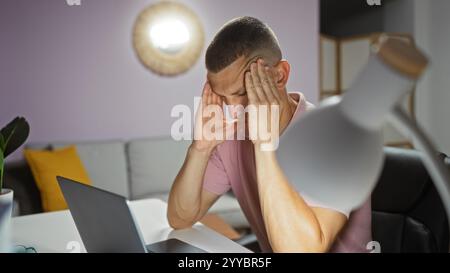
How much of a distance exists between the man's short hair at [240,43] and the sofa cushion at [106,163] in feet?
3.71

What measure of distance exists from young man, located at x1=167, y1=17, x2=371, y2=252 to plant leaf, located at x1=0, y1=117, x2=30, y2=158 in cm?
32

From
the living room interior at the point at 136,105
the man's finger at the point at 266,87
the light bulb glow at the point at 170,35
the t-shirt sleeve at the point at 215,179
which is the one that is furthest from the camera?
the light bulb glow at the point at 170,35

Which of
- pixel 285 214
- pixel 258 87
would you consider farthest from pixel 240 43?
pixel 285 214

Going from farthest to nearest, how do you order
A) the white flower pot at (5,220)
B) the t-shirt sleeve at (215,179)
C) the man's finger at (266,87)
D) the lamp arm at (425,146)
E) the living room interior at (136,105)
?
the t-shirt sleeve at (215,179)
the living room interior at (136,105)
the white flower pot at (5,220)
the man's finger at (266,87)
the lamp arm at (425,146)

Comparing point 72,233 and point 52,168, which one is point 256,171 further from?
point 52,168

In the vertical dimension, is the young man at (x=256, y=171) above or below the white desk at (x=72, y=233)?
above

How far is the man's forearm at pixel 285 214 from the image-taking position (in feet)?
2.10

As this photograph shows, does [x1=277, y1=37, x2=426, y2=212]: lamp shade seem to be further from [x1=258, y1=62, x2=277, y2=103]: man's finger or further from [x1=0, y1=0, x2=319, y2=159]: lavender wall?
[x1=0, y1=0, x2=319, y2=159]: lavender wall

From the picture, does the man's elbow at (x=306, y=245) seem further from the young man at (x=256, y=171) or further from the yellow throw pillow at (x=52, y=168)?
the yellow throw pillow at (x=52, y=168)

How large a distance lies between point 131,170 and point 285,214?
1.37 meters

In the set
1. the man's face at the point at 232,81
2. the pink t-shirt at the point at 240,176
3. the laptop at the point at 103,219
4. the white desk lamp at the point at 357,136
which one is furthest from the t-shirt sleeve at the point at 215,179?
the white desk lamp at the point at 357,136

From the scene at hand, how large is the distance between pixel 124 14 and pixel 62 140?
64 centimetres

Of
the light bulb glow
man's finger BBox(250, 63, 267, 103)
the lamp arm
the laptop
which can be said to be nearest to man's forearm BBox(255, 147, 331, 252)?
man's finger BBox(250, 63, 267, 103)

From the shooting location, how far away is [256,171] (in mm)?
842
